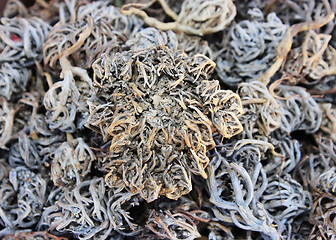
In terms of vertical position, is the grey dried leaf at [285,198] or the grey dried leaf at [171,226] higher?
the grey dried leaf at [171,226]

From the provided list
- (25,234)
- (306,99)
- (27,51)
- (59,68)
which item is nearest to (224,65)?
(306,99)

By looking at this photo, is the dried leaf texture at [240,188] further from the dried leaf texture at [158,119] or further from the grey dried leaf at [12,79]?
the grey dried leaf at [12,79]

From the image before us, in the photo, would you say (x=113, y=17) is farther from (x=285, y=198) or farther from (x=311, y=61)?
(x=285, y=198)

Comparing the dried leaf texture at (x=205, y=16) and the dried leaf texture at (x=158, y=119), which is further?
the dried leaf texture at (x=205, y=16)

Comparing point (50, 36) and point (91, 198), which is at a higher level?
point (50, 36)

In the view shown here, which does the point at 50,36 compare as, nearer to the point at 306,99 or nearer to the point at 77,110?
the point at 77,110

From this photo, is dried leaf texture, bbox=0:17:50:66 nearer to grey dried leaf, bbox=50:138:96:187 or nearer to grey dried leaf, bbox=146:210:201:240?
grey dried leaf, bbox=50:138:96:187

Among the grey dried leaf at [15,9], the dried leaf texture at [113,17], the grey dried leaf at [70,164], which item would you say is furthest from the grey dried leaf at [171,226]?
the grey dried leaf at [15,9]

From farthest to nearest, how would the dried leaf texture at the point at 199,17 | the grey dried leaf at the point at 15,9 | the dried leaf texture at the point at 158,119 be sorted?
the grey dried leaf at the point at 15,9 → the dried leaf texture at the point at 199,17 → the dried leaf texture at the point at 158,119
